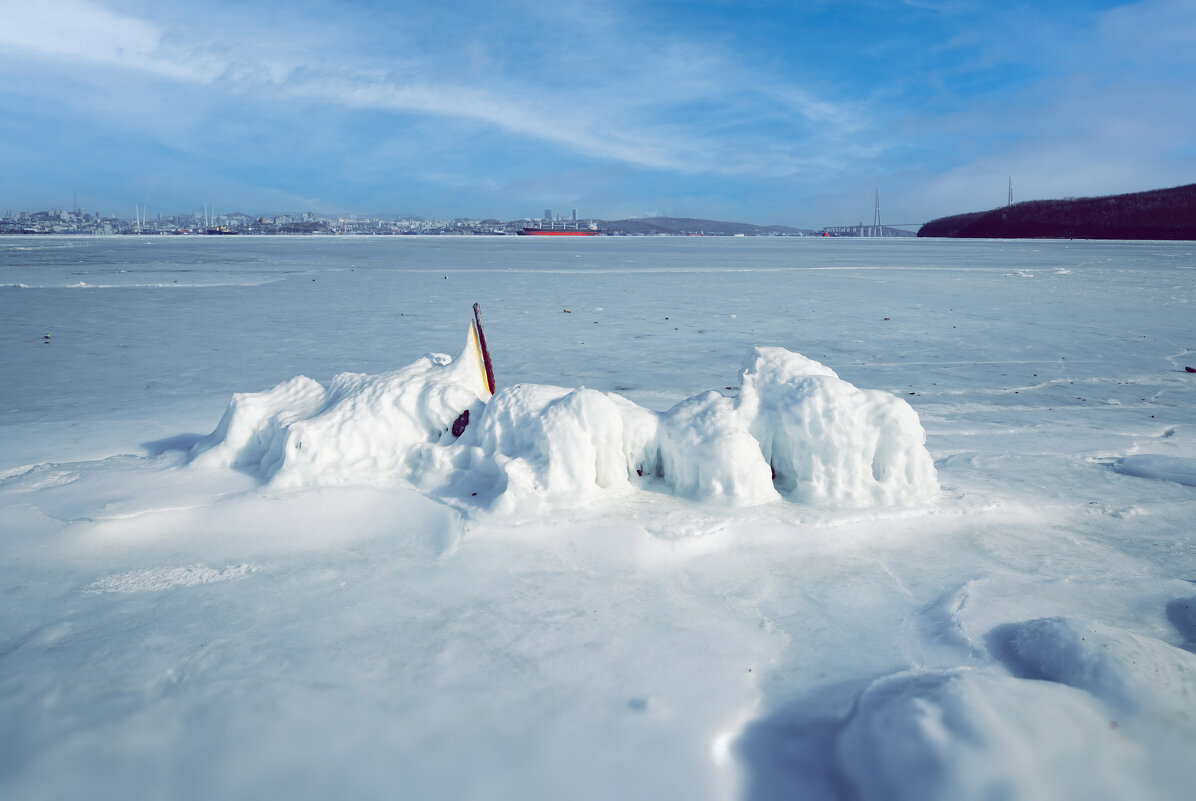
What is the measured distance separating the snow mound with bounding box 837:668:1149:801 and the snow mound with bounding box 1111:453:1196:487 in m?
2.36

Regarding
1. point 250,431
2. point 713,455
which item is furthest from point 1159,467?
point 250,431

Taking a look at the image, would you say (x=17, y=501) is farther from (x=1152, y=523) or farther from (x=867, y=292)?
(x=867, y=292)

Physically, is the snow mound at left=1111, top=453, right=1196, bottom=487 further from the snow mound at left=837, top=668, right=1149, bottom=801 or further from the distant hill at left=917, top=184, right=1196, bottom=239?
the distant hill at left=917, top=184, right=1196, bottom=239

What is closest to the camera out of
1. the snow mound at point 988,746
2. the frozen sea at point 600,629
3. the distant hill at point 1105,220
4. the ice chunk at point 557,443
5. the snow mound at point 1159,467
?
the snow mound at point 988,746

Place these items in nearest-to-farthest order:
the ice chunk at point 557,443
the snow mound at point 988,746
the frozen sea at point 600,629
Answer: the snow mound at point 988,746 → the frozen sea at point 600,629 → the ice chunk at point 557,443

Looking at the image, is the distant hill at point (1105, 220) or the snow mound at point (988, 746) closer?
the snow mound at point (988, 746)

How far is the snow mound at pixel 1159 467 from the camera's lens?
339cm

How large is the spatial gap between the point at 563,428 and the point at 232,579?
133 cm

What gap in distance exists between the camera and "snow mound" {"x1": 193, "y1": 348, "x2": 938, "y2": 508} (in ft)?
9.77

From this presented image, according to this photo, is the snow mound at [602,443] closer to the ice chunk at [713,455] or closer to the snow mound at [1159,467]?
the ice chunk at [713,455]

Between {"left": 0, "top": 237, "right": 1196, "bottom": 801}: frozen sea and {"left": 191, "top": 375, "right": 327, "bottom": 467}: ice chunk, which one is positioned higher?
{"left": 191, "top": 375, "right": 327, "bottom": 467}: ice chunk

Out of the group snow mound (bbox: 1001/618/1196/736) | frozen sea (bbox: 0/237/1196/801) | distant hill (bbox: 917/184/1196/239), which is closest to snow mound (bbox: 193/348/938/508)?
frozen sea (bbox: 0/237/1196/801)

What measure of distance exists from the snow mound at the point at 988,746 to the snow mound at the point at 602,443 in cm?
137

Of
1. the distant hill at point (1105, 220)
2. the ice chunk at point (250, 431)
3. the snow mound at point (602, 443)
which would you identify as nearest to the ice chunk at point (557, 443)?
the snow mound at point (602, 443)
